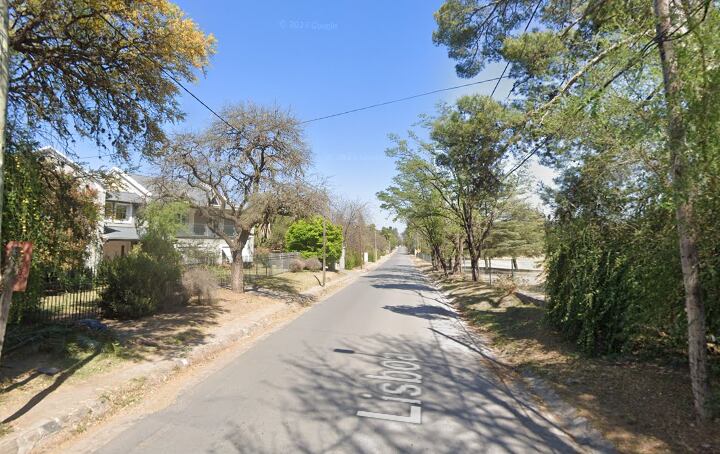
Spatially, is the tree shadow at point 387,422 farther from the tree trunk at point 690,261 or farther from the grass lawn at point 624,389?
the tree trunk at point 690,261

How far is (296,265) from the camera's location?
1335 inches

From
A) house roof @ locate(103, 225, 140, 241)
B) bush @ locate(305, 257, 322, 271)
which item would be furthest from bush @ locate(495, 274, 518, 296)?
house roof @ locate(103, 225, 140, 241)

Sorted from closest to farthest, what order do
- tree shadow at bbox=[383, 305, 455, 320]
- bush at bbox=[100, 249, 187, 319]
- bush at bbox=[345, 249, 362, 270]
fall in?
bush at bbox=[100, 249, 187, 319], tree shadow at bbox=[383, 305, 455, 320], bush at bbox=[345, 249, 362, 270]

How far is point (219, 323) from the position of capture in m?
11.3

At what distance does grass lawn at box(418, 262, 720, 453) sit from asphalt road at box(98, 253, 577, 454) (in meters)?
0.65

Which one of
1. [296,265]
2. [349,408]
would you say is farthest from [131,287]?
[296,265]

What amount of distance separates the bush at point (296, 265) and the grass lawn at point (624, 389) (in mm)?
24784

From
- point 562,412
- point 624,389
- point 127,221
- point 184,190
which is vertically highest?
point 127,221

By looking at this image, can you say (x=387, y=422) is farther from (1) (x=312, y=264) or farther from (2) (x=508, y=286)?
(1) (x=312, y=264)

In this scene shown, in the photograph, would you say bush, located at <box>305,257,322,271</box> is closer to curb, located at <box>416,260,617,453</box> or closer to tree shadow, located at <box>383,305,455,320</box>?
tree shadow, located at <box>383,305,455,320</box>

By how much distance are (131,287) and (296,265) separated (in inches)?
901

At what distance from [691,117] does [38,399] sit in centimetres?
756

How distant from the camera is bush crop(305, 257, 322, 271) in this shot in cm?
3597

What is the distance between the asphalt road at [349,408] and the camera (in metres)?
4.35
